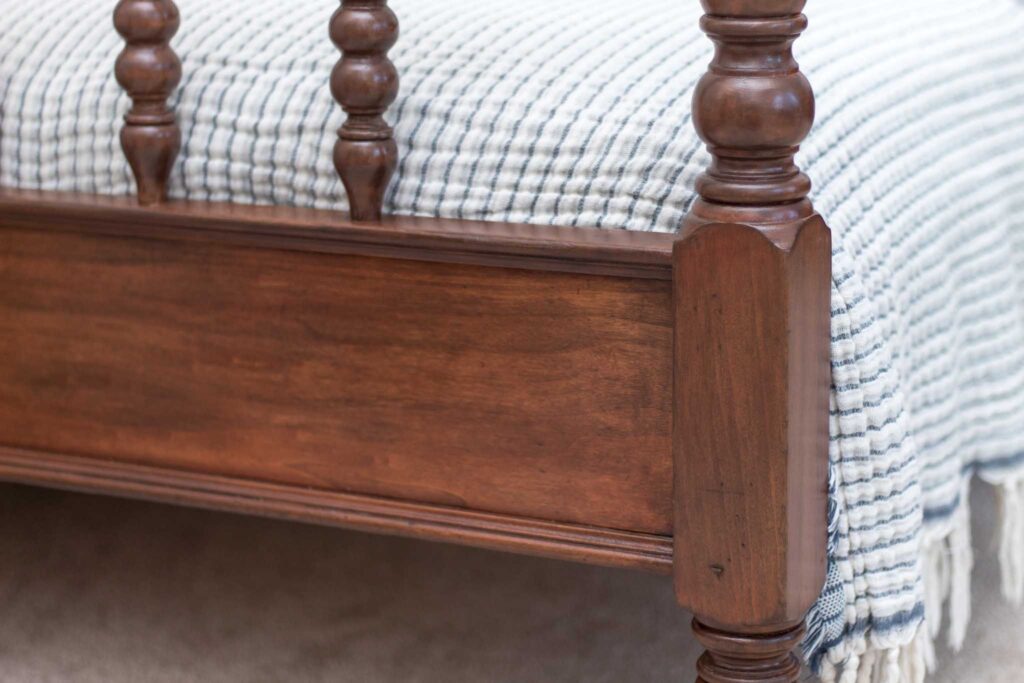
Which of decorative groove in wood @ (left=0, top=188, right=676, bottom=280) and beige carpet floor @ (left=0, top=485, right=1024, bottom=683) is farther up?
decorative groove in wood @ (left=0, top=188, right=676, bottom=280)

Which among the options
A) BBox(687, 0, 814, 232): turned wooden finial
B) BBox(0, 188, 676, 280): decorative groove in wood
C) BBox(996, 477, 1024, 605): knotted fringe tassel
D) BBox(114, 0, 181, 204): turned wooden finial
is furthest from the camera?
BBox(996, 477, 1024, 605): knotted fringe tassel

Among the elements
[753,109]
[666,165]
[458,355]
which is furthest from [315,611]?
[753,109]

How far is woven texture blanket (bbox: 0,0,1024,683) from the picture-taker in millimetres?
962

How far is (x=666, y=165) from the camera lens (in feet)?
3.09

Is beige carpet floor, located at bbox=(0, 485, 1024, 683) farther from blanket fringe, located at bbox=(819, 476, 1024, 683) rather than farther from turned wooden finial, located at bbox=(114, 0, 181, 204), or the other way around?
turned wooden finial, located at bbox=(114, 0, 181, 204)

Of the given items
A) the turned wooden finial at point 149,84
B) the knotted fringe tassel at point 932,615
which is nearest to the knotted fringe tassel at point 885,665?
the knotted fringe tassel at point 932,615

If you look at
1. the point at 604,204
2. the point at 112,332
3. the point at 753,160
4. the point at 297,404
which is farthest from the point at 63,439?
the point at 753,160

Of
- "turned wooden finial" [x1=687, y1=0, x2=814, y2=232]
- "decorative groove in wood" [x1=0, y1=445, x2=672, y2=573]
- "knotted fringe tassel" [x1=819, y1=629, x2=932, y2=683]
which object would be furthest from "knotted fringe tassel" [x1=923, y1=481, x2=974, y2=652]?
"turned wooden finial" [x1=687, y1=0, x2=814, y2=232]

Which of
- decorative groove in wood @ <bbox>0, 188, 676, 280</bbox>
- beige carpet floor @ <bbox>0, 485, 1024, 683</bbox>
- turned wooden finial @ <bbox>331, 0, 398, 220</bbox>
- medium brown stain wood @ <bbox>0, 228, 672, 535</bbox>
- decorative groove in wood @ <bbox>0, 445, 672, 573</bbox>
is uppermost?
turned wooden finial @ <bbox>331, 0, 398, 220</bbox>

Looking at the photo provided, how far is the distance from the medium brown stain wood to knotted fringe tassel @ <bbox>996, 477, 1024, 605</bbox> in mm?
479

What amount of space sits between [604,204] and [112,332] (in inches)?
15.4

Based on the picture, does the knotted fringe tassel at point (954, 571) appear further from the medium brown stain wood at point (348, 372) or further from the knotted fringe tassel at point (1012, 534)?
the medium brown stain wood at point (348, 372)

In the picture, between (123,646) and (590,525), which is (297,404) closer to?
(590,525)

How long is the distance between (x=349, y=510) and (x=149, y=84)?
342mm
